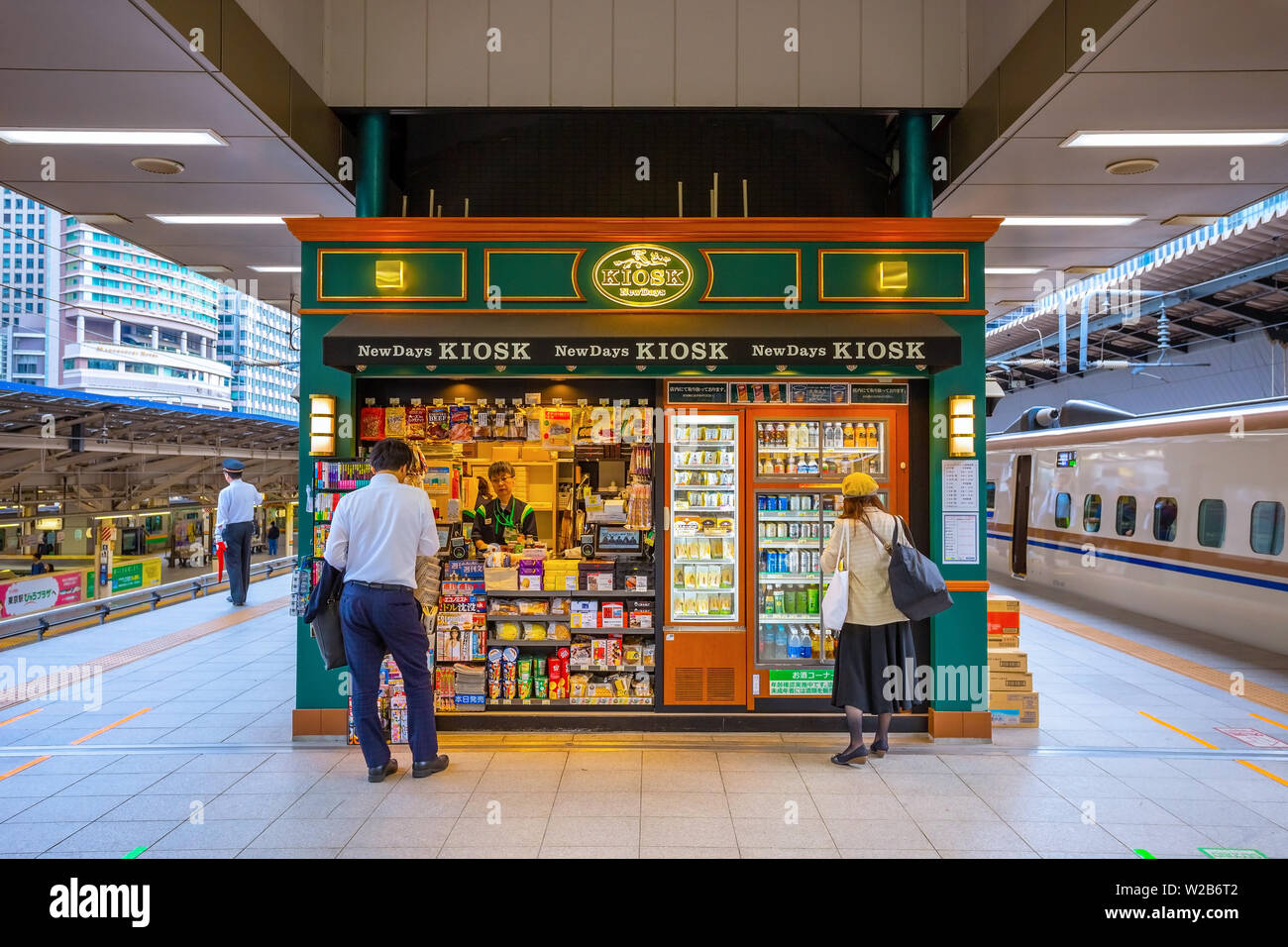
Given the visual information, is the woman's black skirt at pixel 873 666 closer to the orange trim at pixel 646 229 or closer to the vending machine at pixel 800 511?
the vending machine at pixel 800 511

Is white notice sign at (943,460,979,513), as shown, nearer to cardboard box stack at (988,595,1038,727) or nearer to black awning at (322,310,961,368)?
black awning at (322,310,961,368)

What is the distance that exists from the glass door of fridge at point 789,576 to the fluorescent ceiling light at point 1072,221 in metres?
3.43

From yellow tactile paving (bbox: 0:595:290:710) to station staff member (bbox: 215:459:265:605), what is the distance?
0.70 metres

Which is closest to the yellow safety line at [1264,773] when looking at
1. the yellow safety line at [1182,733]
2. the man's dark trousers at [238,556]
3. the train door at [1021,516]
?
the yellow safety line at [1182,733]

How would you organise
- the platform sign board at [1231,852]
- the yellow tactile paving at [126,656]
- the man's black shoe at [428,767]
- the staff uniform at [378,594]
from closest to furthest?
the platform sign board at [1231,852] < the staff uniform at [378,594] < the man's black shoe at [428,767] < the yellow tactile paving at [126,656]

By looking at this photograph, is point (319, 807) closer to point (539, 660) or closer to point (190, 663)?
point (539, 660)

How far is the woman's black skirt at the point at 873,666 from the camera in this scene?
5074mm

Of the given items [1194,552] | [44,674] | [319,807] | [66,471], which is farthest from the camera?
[66,471]

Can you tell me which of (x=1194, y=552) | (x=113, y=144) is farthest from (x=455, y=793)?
(x=1194, y=552)

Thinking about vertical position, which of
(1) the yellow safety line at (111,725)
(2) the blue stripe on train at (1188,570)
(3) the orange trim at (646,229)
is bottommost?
(1) the yellow safety line at (111,725)

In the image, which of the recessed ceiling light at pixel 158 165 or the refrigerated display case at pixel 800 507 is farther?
the refrigerated display case at pixel 800 507

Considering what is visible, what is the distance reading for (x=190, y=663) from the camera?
7797mm

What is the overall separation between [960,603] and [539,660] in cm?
337

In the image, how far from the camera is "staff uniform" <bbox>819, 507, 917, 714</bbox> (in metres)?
5.07
